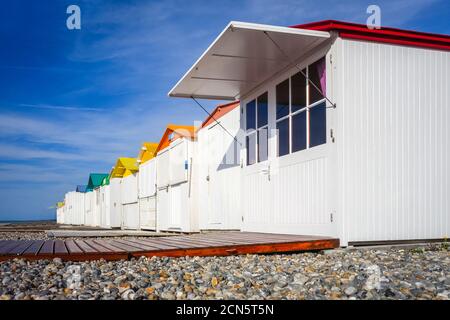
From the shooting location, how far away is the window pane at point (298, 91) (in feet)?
25.2

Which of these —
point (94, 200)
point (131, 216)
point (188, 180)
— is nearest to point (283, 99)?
point (188, 180)

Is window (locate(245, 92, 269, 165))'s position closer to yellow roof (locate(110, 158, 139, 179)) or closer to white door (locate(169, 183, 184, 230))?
white door (locate(169, 183, 184, 230))

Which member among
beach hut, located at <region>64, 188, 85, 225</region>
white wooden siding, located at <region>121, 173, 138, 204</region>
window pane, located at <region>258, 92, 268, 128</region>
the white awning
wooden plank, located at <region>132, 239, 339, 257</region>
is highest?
the white awning

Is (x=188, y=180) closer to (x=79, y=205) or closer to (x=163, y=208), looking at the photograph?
(x=163, y=208)

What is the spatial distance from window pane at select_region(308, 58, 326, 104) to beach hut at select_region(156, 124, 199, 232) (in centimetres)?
680

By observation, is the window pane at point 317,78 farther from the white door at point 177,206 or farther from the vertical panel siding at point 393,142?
the white door at point 177,206

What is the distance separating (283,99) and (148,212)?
12.0m

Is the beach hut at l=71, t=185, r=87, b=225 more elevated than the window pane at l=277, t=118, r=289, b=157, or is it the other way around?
the window pane at l=277, t=118, r=289, b=157

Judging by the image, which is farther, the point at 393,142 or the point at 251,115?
the point at 251,115

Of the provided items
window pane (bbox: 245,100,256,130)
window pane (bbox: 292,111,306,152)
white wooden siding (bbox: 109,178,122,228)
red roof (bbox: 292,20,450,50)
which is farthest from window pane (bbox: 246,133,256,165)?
→ white wooden siding (bbox: 109,178,122,228)

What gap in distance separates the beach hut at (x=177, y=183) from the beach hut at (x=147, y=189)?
86 cm

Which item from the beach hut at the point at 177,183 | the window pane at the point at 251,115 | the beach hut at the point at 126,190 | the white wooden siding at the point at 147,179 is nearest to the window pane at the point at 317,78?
the window pane at the point at 251,115

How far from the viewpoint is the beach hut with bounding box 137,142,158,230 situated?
1841cm

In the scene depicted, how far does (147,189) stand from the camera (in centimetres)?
1942
